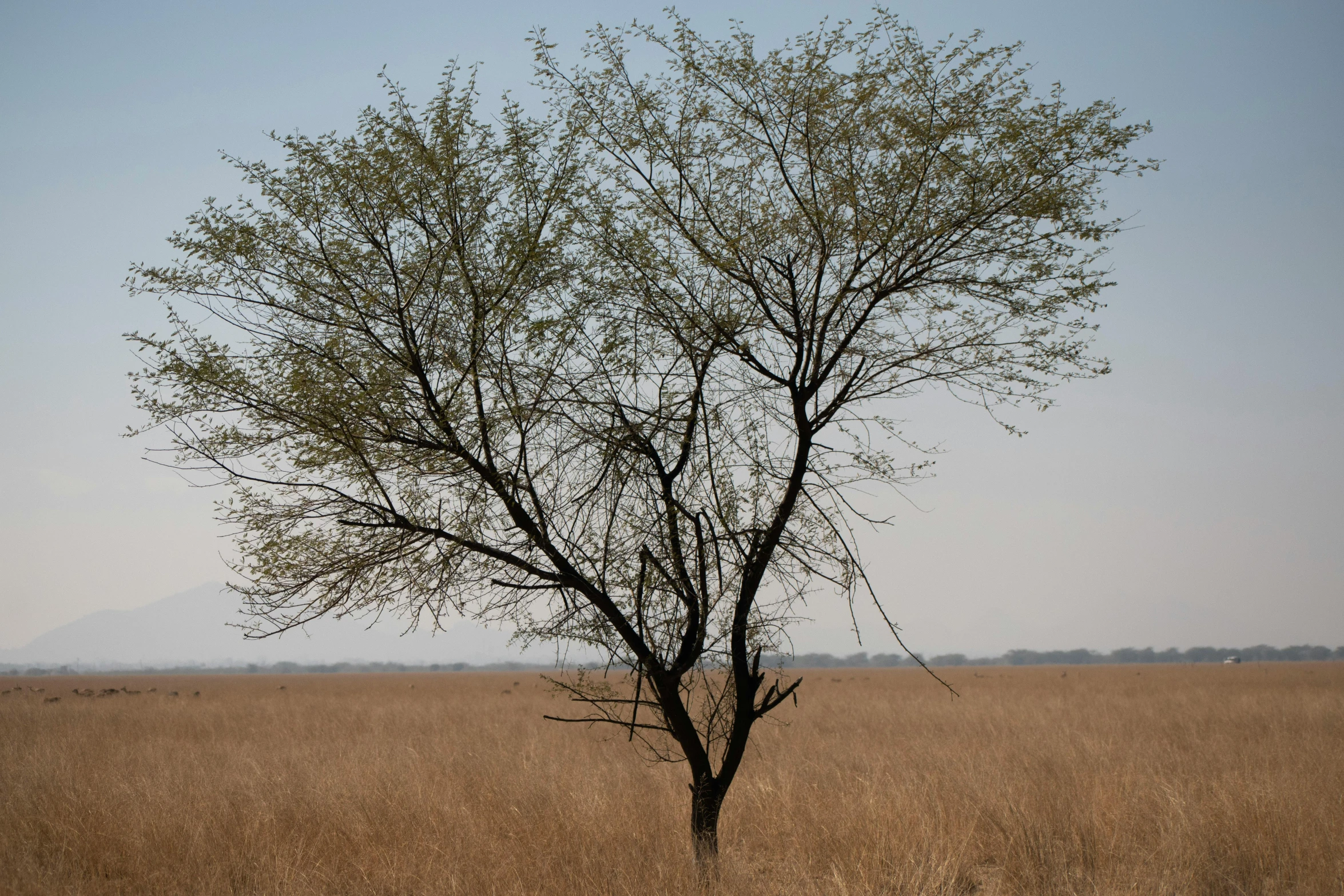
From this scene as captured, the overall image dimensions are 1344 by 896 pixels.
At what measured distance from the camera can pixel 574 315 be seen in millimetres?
5863

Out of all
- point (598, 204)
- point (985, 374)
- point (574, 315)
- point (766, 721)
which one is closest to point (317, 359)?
point (574, 315)

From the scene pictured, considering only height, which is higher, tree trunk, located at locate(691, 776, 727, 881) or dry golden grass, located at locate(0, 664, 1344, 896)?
tree trunk, located at locate(691, 776, 727, 881)

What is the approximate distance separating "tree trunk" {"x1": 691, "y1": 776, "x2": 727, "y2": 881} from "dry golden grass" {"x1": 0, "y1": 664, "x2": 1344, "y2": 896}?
21 centimetres

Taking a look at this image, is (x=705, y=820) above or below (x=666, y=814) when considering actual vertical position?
above

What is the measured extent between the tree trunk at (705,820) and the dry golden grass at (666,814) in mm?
208

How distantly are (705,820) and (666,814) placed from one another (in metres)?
Result: 3.33

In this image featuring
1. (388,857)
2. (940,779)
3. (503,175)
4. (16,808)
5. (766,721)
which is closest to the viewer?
(503,175)

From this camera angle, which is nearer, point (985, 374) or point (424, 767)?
point (985, 374)

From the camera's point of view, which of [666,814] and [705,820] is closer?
[705,820]

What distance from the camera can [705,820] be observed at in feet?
19.7

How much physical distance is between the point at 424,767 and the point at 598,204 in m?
9.30

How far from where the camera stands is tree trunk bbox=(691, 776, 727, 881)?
5941 millimetres

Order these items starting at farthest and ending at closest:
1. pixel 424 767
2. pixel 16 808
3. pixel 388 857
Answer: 1. pixel 424 767
2. pixel 16 808
3. pixel 388 857

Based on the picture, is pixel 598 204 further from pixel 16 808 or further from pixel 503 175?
pixel 16 808
